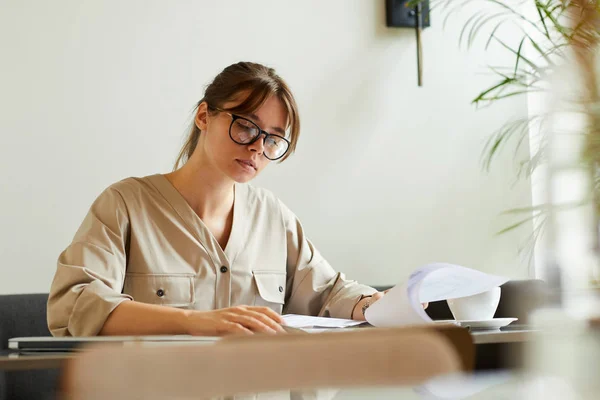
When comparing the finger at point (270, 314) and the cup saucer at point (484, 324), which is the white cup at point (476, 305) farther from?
the finger at point (270, 314)

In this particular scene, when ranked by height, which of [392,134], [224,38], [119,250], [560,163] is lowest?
[119,250]

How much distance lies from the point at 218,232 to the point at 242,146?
0.26 metres

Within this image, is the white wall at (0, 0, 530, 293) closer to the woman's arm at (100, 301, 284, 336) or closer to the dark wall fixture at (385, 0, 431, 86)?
the dark wall fixture at (385, 0, 431, 86)

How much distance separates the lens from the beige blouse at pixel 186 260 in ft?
5.21

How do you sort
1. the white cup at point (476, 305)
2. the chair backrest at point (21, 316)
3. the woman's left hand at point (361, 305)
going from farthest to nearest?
the chair backrest at point (21, 316) → the woman's left hand at point (361, 305) → the white cup at point (476, 305)

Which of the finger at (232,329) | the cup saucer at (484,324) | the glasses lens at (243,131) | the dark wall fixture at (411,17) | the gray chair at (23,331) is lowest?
the gray chair at (23,331)

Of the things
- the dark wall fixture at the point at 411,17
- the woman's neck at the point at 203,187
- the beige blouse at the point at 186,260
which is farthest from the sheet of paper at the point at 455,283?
the dark wall fixture at the point at 411,17

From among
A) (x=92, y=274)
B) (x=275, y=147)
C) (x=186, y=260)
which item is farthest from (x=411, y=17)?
(x=92, y=274)

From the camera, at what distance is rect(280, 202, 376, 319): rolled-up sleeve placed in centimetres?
188

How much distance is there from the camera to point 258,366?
34 cm

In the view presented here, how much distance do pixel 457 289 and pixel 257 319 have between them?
1.21 feet

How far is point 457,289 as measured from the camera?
132cm

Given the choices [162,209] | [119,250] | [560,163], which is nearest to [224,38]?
[162,209]

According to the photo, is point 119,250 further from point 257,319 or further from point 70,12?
point 70,12
